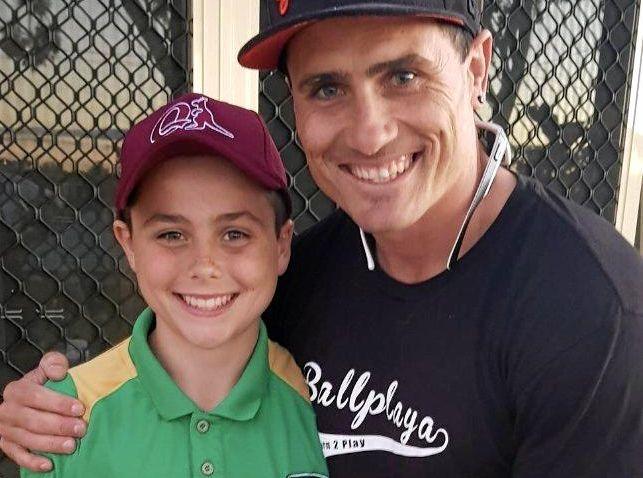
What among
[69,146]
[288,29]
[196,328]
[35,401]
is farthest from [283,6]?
[69,146]

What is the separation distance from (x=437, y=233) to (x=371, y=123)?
24 centimetres

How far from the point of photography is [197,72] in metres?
2.20

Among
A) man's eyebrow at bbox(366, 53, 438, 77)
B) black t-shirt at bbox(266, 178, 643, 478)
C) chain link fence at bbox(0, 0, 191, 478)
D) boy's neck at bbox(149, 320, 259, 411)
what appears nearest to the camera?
black t-shirt at bbox(266, 178, 643, 478)

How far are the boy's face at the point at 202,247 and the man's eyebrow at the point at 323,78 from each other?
0.73ft

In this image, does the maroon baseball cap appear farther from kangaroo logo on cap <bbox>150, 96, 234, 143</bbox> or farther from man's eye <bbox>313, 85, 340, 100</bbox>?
man's eye <bbox>313, 85, 340, 100</bbox>

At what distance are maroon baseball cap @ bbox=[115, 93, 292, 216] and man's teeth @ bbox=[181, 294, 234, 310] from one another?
214 millimetres

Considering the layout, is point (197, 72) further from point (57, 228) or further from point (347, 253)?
point (347, 253)

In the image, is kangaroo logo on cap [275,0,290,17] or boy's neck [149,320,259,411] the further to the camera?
boy's neck [149,320,259,411]

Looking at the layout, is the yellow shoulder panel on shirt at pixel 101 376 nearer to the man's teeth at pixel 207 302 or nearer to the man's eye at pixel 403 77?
the man's teeth at pixel 207 302

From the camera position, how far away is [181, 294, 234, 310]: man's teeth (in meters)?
1.16

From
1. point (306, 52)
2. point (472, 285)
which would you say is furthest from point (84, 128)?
point (472, 285)

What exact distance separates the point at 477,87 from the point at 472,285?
1.17 feet

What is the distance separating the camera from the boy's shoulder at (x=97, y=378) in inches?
43.4

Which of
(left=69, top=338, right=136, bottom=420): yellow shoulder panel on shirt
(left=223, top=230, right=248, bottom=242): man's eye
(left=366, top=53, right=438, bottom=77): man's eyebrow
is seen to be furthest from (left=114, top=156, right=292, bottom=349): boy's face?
(left=366, top=53, right=438, bottom=77): man's eyebrow
